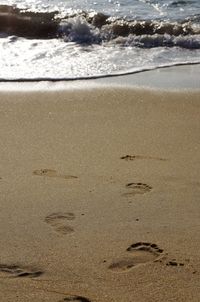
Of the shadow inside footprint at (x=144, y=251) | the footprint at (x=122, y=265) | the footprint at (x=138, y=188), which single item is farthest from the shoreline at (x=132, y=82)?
the footprint at (x=122, y=265)

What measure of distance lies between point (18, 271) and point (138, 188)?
3.86ft

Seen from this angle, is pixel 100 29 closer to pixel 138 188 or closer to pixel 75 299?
pixel 138 188

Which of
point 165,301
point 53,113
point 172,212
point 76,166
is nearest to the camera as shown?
point 165,301

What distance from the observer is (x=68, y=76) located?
22.8ft

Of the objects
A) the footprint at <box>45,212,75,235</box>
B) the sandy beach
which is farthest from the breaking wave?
the footprint at <box>45,212,75,235</box>

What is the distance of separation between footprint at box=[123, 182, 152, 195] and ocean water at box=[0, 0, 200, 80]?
3.19 metres

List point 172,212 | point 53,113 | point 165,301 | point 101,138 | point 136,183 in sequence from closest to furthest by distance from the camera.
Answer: point 165,301 < point 172,212 < point 136,183 < point 101,138 < point 53,113

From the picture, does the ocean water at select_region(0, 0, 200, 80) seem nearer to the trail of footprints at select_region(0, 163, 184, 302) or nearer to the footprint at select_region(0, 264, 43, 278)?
the trail of footprints at select_region(0, 163, 184, 302)

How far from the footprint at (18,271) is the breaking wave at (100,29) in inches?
257

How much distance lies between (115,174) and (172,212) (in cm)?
67

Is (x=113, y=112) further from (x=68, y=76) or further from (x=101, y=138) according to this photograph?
(x=68, y=76)

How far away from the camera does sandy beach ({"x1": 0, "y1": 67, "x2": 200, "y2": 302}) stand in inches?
111

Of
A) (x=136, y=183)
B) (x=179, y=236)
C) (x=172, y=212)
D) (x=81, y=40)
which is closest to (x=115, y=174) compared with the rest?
(x=136, y=183)

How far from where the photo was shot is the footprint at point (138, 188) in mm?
3773
